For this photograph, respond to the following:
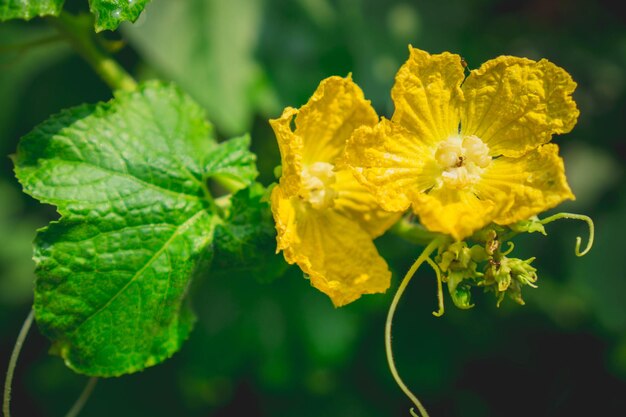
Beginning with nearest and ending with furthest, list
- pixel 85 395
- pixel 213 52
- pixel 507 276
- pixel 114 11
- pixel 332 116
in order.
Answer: pixel 507 276 → pixel 114 11 → pixel 332 116 → pixel 85 395 → pixel 213 52

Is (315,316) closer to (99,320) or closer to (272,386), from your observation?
(272,386)

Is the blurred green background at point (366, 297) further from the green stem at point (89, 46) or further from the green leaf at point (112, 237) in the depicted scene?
the green leaf at point (112, 237)

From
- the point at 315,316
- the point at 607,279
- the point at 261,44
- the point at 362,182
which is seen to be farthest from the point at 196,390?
the point at 362,182

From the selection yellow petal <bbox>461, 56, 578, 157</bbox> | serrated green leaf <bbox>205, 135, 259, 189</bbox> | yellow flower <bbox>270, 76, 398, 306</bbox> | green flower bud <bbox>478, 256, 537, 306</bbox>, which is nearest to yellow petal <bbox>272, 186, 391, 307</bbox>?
yellow flower <bbox>270, 76, 398, 306</bbox>

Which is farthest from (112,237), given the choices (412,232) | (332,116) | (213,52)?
(213,52)

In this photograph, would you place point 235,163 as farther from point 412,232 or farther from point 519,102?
point 519,102

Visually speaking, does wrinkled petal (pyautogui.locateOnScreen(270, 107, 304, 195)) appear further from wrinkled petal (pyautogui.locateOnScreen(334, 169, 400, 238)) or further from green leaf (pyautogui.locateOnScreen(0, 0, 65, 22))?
green leaf (pyautogui.locateOnScreen(0, 0, 65, 22))

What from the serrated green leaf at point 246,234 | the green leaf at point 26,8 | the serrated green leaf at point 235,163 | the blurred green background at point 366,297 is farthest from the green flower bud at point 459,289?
the blurred green background at point 366,297
